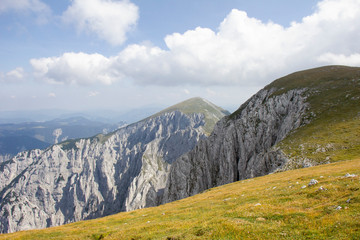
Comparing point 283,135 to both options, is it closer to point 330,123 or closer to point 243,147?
point 330,123

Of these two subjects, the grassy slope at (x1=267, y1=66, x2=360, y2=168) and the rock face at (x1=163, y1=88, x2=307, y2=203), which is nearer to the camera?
the grassy slope at (x1=267, y1=66, x2=360, y2=168)

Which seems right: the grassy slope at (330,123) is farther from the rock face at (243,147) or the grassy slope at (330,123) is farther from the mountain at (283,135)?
the rock face at (243,147)

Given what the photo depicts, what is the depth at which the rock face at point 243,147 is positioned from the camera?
6531cm

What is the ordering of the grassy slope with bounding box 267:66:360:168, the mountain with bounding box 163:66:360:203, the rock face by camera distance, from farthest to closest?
the rock face → the mountain with bounding box 163:66:360:203 → the grassy slope with bounding box 267:66:360:168

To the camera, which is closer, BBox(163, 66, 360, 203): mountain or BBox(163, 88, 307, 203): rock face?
BBox(163, 66, 360, 203): mountain

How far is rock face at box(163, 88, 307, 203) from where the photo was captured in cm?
6531

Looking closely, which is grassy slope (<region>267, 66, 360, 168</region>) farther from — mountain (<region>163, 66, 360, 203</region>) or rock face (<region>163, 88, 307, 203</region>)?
rock face (<region>163, 88, 307, 203</region>)

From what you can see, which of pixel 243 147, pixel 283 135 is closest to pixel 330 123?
pixel 283 135

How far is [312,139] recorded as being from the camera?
47.7m

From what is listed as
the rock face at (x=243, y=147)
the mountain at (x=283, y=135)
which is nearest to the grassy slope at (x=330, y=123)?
the mountain at (x=283, y=135)

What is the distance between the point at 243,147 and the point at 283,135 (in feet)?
74.1

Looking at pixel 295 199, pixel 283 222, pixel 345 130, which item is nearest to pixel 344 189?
pixel 295 199

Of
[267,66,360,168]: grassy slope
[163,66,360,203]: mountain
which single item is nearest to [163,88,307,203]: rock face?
[163,66,360,203]: mountain

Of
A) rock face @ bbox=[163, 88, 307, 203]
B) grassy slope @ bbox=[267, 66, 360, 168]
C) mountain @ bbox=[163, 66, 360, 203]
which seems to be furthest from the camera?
rock face @ bbox=[163, 88, 307, 203]
